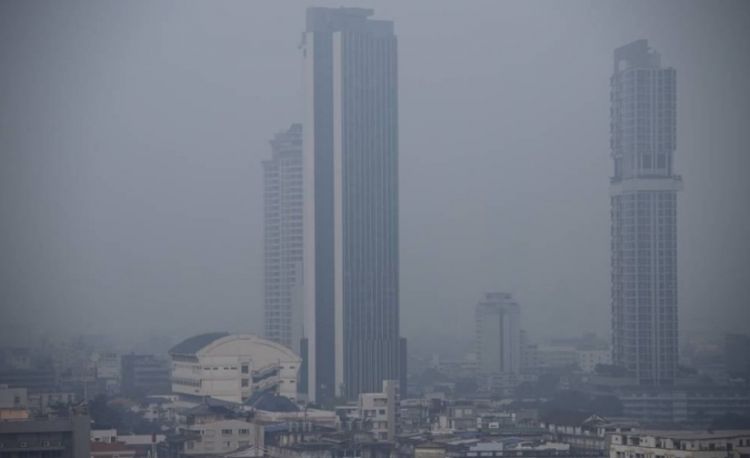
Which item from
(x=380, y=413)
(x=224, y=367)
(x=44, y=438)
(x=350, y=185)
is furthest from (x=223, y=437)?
(x=350, y=185)

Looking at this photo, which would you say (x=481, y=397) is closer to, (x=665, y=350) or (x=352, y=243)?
(x=665, y=350)

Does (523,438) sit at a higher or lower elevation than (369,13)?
lower

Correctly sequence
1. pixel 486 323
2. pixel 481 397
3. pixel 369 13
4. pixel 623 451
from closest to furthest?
pixel 623 451
pixel 481 397
pixel 486 323
pixel 369 13

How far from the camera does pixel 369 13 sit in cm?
2269

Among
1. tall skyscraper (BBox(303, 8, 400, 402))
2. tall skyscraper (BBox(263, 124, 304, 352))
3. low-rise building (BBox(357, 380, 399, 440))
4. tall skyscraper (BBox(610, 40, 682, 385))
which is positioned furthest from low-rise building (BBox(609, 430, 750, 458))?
tall skyscraper (BBox(263, 124, 304, 352))

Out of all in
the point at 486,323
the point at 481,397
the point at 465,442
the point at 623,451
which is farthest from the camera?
the point at 486,323

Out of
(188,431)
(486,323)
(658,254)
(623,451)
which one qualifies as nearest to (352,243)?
(486,323)

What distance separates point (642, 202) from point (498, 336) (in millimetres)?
2310

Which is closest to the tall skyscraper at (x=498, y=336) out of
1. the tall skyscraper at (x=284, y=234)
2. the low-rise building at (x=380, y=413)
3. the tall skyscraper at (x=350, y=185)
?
the tall skyscraper at (x=350, y=185)

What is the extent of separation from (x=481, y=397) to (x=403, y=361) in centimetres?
218

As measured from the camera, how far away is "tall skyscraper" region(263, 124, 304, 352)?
74.5ft

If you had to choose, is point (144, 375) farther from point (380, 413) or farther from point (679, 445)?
point (679, 445)

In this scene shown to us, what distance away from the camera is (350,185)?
23016 millimetres

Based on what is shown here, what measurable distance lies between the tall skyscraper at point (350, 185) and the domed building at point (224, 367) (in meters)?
2.82
